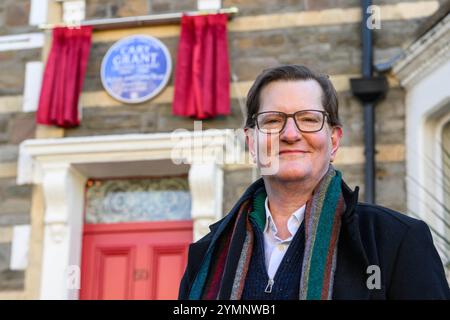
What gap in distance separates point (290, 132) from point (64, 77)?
5267 millimetres

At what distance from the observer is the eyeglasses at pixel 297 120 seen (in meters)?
2.35

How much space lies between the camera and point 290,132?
7.61 feet

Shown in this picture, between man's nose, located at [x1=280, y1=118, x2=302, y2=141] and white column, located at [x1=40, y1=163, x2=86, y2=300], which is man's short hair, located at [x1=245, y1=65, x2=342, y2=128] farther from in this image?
white column, located at [x1=40, y1=163, x2=86, y2=300]

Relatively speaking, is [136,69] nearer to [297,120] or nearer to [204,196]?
[204,196]

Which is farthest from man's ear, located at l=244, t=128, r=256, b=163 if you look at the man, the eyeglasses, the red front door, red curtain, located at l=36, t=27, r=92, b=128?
red curtain, located at l=36, t=27, r=92, b=128

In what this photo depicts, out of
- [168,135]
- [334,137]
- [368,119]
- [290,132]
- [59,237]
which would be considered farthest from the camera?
[59,237]

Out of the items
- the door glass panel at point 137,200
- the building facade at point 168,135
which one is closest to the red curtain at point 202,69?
the building facade at point 168,135

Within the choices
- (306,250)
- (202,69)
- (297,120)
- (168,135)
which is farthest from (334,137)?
(202,69)

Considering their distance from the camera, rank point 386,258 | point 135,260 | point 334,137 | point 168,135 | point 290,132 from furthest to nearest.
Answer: point 135,260 → point 168,135 → point 334,137 → point 290,132 → point 386,258

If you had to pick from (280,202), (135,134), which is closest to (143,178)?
(135,134)

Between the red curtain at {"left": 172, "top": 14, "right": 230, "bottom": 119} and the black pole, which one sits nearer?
the black pole

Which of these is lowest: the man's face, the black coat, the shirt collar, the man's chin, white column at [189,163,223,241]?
the black coat

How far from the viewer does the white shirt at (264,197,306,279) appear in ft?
7.72

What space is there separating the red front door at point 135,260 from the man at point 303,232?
184 inches
